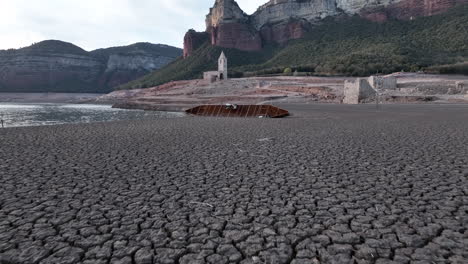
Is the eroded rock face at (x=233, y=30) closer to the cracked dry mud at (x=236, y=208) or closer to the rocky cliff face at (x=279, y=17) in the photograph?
the rocky cliff face at (x=279, y=17)

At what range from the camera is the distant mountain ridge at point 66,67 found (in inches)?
5463

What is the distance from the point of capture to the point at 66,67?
6161 inches

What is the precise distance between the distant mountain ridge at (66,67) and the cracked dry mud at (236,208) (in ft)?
513

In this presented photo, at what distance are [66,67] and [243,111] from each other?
168028 millimetres

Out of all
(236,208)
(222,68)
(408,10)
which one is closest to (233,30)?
(222,68)

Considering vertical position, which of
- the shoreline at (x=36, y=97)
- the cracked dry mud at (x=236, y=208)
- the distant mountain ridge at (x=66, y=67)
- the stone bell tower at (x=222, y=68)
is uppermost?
the distant mountain ridge at (x=66, y=67)

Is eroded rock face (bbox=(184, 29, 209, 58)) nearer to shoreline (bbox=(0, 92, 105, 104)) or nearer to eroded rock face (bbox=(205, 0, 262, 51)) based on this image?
eroded rock face (bbox=(205, 0, 262, 51))

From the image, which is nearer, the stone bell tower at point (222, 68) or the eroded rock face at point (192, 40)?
the stone bell tower at point (222, 68)

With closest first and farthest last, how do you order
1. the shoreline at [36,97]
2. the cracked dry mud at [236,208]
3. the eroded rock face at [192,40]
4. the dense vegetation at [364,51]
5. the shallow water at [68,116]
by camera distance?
the cracked dry mud at [236,208] < the shallow water at [68,116] < the dense vegetation at [364,51] < the shoreline at [36,97] < the eroded rock face at [192,40]

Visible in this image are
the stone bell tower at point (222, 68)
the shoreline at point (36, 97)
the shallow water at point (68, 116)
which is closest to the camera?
the shallow water at point (68, 116)

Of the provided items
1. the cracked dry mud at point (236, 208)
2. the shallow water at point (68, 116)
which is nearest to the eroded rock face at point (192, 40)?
the shallow water at point (68, 116)

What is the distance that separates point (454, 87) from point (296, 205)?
5456cm

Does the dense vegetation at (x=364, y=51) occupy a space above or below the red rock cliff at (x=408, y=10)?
below

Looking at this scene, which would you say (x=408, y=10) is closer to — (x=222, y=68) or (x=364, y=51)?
(x=364, y=51)
